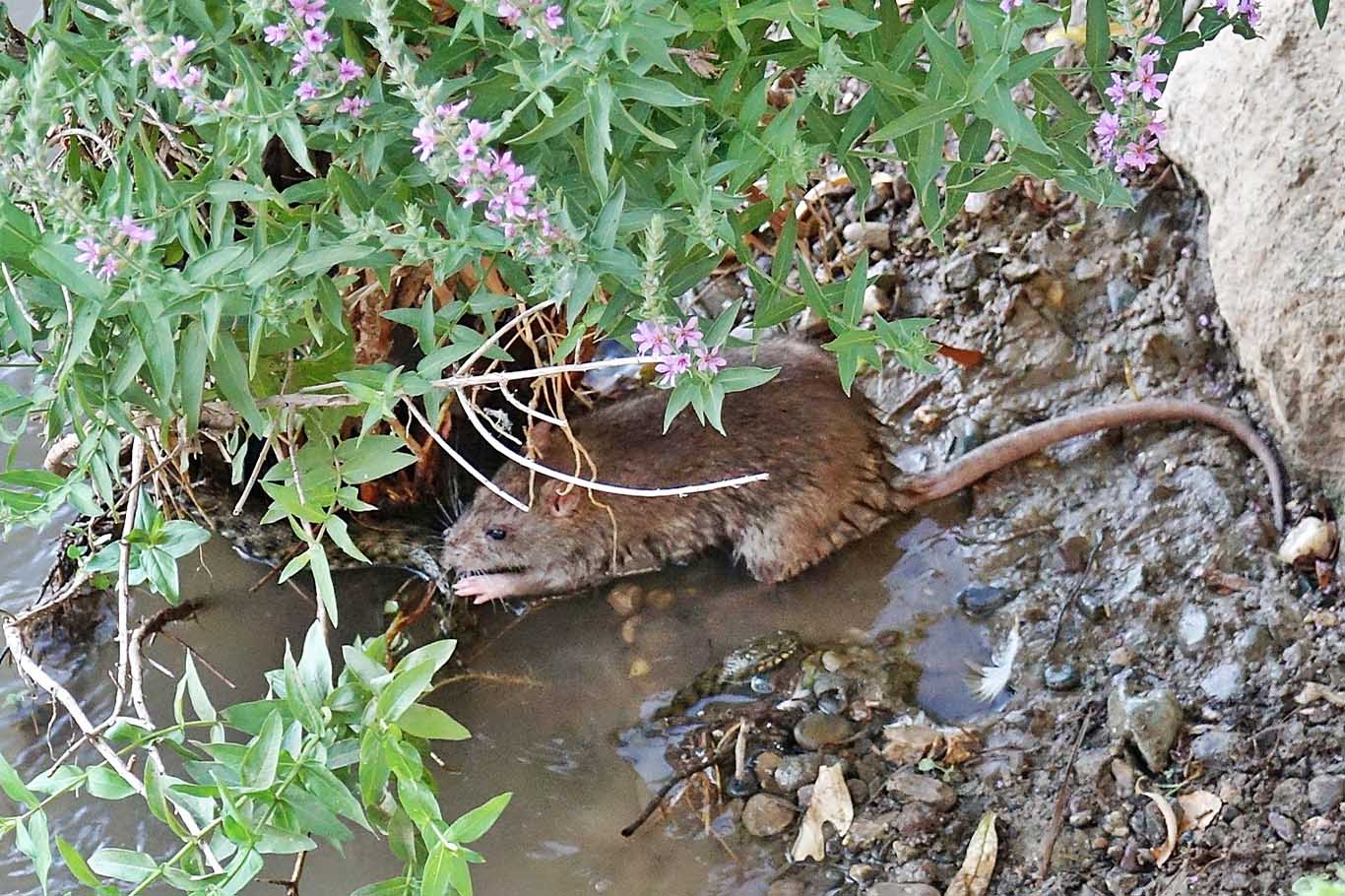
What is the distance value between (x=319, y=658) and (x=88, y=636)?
7.23ft

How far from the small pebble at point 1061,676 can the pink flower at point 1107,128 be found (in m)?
1.49

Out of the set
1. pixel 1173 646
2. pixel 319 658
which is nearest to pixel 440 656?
pixel 319 658

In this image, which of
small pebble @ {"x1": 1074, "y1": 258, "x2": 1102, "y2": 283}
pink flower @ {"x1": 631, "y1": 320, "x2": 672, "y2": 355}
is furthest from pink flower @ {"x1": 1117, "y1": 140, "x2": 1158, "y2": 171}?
small pebble @ {"x1": 1074, "y1": 258, "x2": 1102, "y2": 283}

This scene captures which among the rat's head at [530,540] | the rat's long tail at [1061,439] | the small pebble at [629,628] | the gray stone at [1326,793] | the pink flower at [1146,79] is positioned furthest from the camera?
the rat's head at [530,540]

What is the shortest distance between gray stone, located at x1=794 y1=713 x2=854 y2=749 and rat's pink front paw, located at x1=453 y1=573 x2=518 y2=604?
1160 mm

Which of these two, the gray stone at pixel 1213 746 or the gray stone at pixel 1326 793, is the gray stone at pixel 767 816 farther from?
the gray stone at pixel 1326 793

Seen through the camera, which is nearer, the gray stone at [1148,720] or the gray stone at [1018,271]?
the gray stone at [1148,720]

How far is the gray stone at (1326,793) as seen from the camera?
257cm

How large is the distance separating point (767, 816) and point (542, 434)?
156 centimetres

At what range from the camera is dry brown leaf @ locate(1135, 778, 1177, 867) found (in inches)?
106

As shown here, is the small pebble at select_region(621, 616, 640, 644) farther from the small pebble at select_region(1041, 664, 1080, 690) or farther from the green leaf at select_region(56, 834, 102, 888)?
the green leaf at select_region(56, 834, 102, 888)

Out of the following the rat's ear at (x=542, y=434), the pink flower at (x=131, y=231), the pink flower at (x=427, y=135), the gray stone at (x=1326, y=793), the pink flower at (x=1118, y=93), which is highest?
the pink flower at (x=1118, y=93)

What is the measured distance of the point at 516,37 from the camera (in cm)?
171

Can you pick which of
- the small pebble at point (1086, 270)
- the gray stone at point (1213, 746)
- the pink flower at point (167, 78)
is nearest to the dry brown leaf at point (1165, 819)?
the gray stone at point (1213, 746)
